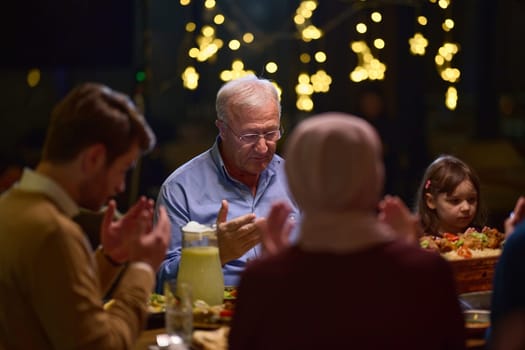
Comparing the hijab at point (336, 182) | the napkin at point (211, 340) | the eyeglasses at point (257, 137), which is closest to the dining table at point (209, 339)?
the napkin at point (211, 340)

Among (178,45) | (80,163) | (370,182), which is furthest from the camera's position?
(178,45)

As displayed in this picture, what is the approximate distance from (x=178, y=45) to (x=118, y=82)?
88 cm

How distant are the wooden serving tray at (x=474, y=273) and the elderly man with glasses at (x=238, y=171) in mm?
784

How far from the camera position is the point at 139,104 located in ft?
19.7

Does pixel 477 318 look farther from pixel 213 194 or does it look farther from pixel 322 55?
pixel 322 55

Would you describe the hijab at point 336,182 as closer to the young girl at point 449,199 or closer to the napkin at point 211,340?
the napkin at point 211,340

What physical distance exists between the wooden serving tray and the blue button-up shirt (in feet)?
2.68

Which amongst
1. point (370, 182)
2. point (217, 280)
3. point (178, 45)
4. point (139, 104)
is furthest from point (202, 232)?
point (178, 45)

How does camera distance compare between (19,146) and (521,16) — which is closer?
(19,146)

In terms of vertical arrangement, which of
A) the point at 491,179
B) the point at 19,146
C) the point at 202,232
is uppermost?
the point at 202,232

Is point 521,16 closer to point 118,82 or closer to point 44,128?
point 118,82

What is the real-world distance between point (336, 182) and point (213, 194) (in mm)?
1841

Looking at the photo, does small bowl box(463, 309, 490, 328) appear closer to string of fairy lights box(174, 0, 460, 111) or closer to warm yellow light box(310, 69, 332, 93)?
string of fairy lights box(174, 0, 460, 111)

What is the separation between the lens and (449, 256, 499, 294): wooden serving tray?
3.11 meters
